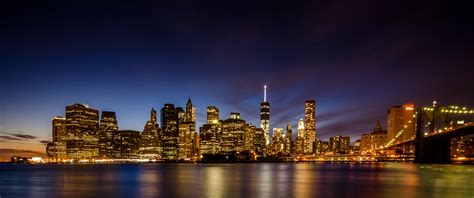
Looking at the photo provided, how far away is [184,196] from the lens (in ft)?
151

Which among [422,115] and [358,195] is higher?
[422,115]

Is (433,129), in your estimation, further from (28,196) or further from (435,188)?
(28,196)

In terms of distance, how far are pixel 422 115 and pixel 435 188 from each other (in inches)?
3304

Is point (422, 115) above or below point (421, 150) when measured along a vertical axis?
above

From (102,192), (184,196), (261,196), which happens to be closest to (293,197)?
(261,196)

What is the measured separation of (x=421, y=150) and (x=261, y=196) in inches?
3501

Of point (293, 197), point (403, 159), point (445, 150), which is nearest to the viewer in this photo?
point (293, 197)

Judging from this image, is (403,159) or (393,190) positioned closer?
(393,190)

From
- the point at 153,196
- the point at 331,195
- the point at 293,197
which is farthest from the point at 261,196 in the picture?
the point at 153,196

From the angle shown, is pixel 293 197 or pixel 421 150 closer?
pixel 293 197

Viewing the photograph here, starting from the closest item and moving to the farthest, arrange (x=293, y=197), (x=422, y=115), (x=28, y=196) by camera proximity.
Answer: (x=293, y=197) < (x=28, y=196) < (x=422, y=115)

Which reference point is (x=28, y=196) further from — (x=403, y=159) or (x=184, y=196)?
(x=403, y=159)

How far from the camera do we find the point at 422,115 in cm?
12975

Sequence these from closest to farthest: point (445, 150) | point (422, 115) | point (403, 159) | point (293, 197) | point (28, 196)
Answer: point (293, 197)
point (28, 196)
point (445, 150)
point (422, 115)
point (403, 159)
